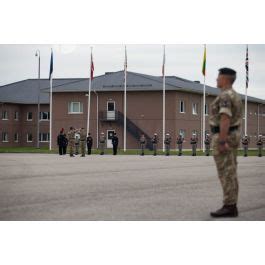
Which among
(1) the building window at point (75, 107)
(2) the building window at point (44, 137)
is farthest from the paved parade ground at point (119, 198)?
(2) the building window at point (44, 137)

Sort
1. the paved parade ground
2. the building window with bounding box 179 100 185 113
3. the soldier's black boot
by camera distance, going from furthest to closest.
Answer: the building window with bounding box 179 100 185 113 → the paved parade ground → the soldier's black boot

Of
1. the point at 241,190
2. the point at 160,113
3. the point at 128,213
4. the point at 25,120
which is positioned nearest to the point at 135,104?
the point at 160,113

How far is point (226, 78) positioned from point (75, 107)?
1879 inches

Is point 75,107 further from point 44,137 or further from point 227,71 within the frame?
point 227,71

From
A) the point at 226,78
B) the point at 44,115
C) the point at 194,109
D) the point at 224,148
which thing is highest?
the point at 44,115

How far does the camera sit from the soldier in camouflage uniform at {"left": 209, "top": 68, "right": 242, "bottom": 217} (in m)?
7.16

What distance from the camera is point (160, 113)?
168 ft

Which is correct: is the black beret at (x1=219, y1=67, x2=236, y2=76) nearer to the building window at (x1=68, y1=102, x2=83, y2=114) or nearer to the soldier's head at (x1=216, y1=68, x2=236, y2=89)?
the soldier's head at (x1=216, y1=68, x2=236, y2=89)

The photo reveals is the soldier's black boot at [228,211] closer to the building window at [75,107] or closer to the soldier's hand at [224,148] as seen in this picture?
the soldier's hand at [224,148]

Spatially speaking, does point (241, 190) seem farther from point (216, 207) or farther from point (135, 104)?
point (135, 104)

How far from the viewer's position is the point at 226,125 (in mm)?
7121

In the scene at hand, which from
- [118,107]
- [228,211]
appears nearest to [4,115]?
[118,107]

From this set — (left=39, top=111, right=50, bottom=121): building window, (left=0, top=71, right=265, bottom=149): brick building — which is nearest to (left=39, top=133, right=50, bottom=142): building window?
(left=39, top=111, right=50, bottom=121): building window

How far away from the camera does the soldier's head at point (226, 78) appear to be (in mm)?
7184
